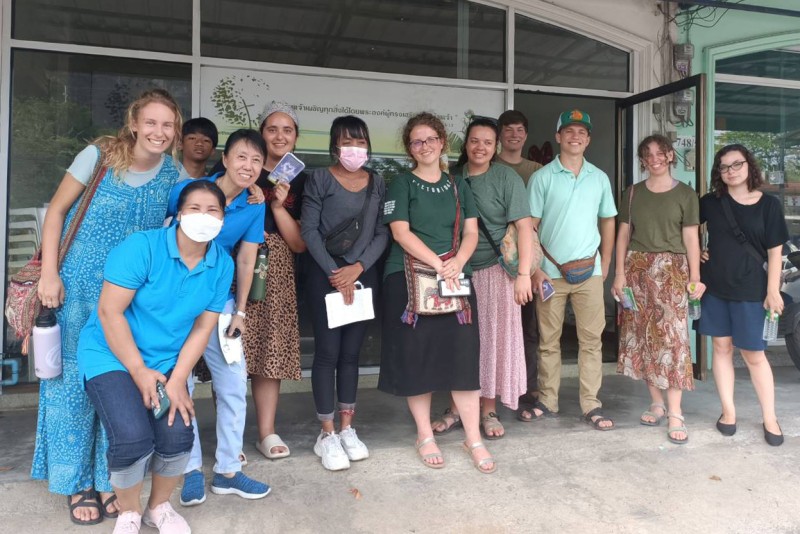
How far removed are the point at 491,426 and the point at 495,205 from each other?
126cm

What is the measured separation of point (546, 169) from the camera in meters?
3.56

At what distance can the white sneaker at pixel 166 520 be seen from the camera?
229cm

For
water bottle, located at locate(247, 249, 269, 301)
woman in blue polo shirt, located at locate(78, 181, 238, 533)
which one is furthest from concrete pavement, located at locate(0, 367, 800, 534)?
water bottle, located at locate(247, 249, 269, 301)

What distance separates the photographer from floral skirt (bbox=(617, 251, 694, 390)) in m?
3.50

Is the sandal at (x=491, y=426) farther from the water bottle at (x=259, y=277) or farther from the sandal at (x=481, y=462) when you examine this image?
the water bottle at (x=259, y=277)

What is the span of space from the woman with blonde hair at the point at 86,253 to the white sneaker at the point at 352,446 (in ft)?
3.60

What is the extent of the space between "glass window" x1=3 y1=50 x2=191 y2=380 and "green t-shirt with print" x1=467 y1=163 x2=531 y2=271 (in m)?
2.82

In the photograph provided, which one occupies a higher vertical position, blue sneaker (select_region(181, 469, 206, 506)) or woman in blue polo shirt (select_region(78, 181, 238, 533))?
woman in blue polo shirt (select_region(78, 181, 238, 533))

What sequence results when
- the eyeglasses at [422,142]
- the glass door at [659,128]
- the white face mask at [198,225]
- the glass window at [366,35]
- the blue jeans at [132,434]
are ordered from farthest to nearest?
the glass door at [659,128] < the glass window at [366,35] < the eyeglasses at [422,142] < the white face mask at [198,225] < the blue jeans at [132,434]

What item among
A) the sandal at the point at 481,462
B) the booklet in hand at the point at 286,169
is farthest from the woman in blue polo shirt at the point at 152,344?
the sandal at the point at 481,462

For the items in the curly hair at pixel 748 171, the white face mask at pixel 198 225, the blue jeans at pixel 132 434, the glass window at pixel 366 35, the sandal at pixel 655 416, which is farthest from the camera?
the glass window at pixel 366 35

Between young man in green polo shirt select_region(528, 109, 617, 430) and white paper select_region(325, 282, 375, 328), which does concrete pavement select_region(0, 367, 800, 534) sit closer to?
young man in green polo shirt select_region(528, 109, 617, 430)

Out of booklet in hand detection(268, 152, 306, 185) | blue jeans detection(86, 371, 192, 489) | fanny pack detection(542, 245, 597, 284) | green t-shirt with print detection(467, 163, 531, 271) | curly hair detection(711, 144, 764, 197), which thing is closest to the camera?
blue jeans detection(86, 371, 192, 489)

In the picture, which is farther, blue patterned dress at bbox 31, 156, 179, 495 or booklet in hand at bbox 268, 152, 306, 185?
booklet in hand at bbox 268, 152, 306, 185
